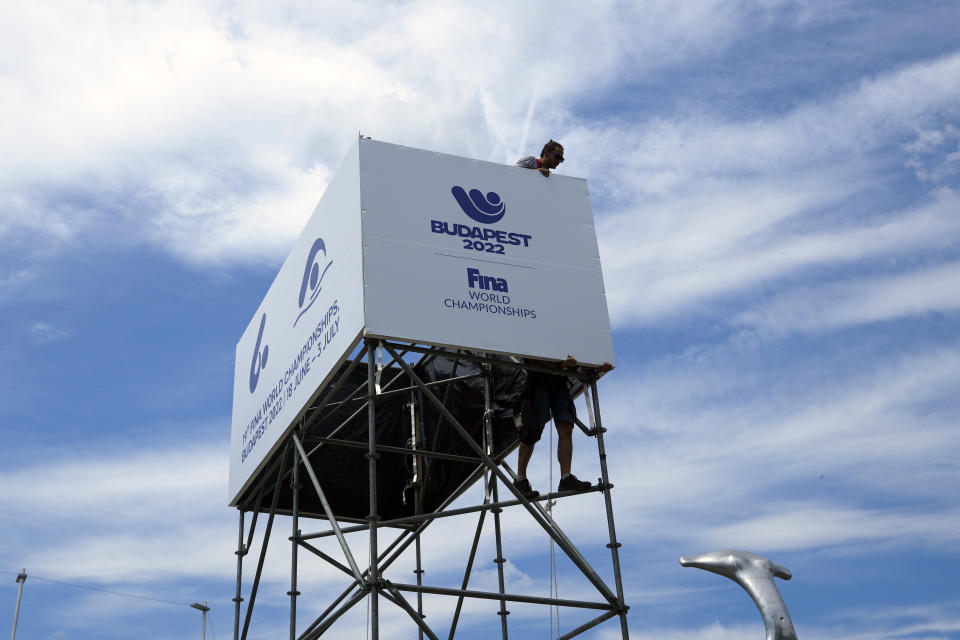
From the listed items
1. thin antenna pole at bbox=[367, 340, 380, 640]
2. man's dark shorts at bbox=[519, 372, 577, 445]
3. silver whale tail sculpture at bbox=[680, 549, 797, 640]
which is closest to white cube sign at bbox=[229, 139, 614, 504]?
thin antenna pole at bbox=[367, 340, 380, 640]

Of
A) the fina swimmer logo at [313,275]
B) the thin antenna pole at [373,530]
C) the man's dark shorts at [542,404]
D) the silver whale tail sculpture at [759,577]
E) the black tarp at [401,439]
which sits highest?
the fina swimmer logo at [313,275]

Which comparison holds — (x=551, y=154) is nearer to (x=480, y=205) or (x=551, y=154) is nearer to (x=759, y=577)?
(x=480, y=205)

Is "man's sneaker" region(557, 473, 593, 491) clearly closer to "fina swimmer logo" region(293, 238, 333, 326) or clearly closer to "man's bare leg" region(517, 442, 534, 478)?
"man's bare leg" region(517, 442, 534, 478)

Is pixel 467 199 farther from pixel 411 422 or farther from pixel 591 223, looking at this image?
pixel 411 422

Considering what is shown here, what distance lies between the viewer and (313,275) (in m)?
13.2

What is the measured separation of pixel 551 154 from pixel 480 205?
4.61ft

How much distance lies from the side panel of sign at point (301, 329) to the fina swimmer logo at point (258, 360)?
0.05ft

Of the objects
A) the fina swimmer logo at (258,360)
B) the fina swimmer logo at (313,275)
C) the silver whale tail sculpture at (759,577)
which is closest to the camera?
the silver whale tail sculpture at (759,577)

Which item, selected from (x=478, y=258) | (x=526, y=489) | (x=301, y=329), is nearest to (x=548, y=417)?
(x=526, y=489)

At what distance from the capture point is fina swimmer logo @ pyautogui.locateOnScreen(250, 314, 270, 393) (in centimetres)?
1512

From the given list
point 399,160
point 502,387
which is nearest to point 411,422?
point 502,387

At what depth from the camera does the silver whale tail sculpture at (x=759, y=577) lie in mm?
7715

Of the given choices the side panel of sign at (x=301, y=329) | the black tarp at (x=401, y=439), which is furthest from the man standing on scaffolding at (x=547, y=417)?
the side panel of sign at (x=301, y=329)

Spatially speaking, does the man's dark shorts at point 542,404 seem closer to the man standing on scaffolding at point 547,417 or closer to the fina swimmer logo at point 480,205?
the man standing on scaffolding at point 547,417
